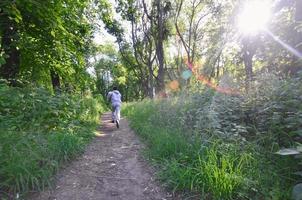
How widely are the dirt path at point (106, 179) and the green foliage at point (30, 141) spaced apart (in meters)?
0.25

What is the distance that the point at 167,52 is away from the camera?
105 ft

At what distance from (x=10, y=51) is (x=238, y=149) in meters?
7.45

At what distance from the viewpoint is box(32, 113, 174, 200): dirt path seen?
349 cm

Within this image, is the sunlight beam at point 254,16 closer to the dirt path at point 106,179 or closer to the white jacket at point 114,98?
the white jacket at point 114,98

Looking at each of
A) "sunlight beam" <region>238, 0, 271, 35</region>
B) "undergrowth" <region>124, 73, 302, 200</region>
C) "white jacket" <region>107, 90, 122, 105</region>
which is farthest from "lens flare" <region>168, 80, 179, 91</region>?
"undergrowth" <region>124, 73, 302, 200</region>

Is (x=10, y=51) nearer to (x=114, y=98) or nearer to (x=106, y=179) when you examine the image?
(x=114, y=98)

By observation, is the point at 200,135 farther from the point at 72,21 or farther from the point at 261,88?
the point at 72,21

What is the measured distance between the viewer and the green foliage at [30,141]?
131 inches

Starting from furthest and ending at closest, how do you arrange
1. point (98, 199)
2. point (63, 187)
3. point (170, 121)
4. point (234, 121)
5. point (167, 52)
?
point (167, 52) < point (170, 121) < point (234, 121) < point (63, 187) < point (98, 199)

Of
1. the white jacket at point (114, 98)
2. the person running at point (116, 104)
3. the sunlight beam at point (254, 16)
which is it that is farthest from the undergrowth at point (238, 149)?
the sunlight beam at point (254, 16)

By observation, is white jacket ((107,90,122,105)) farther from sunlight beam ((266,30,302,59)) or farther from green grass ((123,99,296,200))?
sunlight beam ((266,30,302,59))

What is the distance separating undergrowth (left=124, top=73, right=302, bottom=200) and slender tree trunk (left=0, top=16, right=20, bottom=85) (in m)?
5.51

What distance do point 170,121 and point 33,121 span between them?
12.1 feet

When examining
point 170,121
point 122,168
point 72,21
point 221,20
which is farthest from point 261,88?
point 221,20
